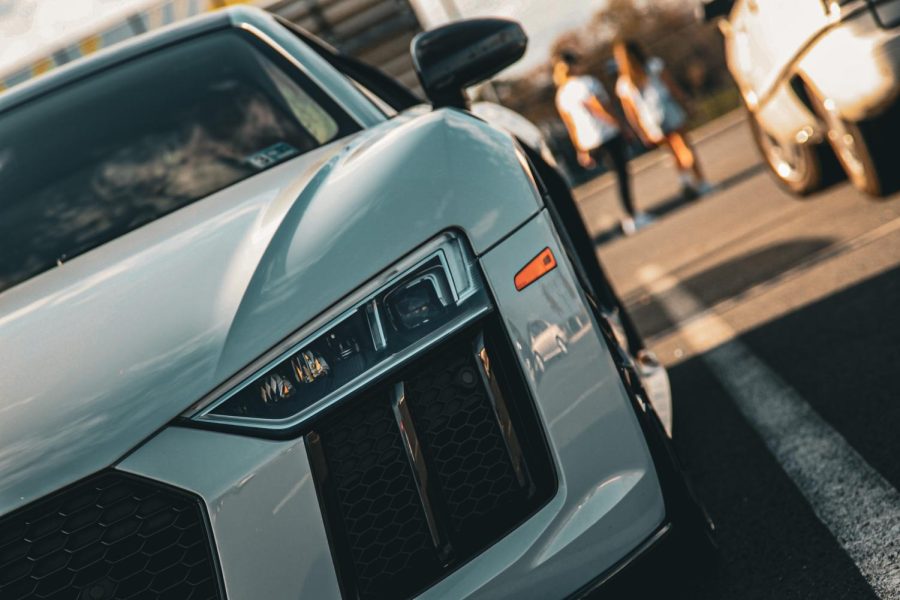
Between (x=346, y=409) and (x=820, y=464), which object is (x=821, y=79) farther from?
(x=346, y=409)

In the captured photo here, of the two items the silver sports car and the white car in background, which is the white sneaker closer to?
the white car in background

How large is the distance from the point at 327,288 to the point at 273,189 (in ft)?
2.06

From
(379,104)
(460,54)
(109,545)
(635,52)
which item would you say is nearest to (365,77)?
(379,104)

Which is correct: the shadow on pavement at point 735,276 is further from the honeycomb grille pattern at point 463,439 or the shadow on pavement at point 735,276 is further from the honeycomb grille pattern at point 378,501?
the honeycomb grille pattern at point 378,501

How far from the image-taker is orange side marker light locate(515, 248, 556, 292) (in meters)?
1.89

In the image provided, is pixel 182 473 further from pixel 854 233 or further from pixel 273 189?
pixel 854 233

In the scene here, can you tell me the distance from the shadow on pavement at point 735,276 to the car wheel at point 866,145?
399 millimetres

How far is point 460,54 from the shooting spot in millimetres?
2873

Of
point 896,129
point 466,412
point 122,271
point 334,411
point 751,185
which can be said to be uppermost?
point 122,271

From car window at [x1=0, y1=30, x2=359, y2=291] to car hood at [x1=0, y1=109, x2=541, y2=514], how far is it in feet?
1.63

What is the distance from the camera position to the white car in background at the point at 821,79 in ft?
12.4

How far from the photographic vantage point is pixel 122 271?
2176mm

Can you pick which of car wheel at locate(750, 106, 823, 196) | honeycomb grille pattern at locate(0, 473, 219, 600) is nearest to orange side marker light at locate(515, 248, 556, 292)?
honeycomb grille pattern at locate(0, 473, 219, 600)

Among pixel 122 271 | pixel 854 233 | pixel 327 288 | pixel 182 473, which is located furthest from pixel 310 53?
pixel 854 233
